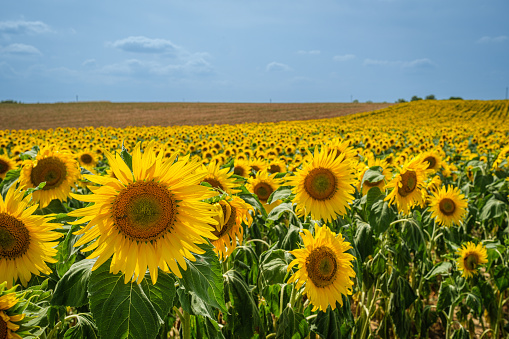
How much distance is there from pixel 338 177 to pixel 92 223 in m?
1.95

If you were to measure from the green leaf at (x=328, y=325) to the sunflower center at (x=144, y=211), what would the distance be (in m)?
1.61

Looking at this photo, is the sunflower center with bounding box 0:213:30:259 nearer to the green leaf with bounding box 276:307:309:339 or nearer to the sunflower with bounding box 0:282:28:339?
the sunflower with bounding box 0:282:28:339

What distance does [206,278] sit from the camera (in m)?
1.43

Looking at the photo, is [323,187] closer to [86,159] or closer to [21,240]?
[21,240]

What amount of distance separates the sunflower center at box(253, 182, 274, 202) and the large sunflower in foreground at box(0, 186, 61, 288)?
2.16 meters

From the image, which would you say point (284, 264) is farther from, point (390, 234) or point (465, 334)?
point (465, 334)

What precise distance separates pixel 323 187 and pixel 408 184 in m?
0.81

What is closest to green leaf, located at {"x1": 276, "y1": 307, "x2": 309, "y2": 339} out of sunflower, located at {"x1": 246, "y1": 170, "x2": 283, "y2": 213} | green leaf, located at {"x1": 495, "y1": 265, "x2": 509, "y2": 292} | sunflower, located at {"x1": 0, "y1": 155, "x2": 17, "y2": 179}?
sunflower, located at {"x1": 246, "y1": 170, "x2": 283, "y2": 213}

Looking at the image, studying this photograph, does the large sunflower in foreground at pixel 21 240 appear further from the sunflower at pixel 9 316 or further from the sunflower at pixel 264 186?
the sunflower at pixel 264 186

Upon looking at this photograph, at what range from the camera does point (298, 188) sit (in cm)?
281

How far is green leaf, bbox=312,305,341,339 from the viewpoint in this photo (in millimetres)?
2533

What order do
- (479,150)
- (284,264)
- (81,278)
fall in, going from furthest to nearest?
(479,150) → (284,264) → (81,278)

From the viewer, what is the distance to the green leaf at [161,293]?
4.42ft

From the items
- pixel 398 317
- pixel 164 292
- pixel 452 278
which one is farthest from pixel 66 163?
pixel 452 278
